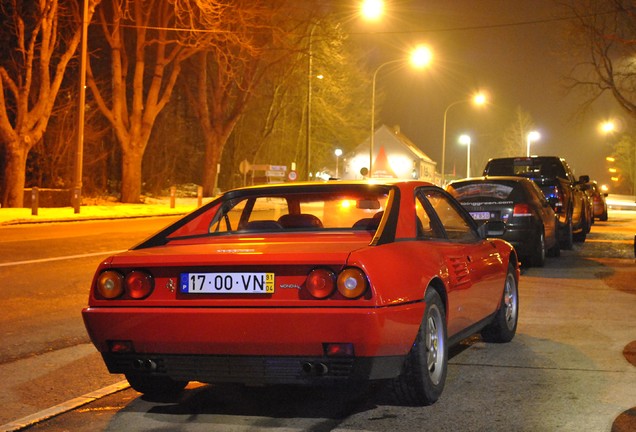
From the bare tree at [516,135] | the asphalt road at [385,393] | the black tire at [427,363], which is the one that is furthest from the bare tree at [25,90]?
the bare tree at [516,135]

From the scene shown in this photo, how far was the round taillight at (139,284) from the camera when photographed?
527 cm

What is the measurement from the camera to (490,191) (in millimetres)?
14758

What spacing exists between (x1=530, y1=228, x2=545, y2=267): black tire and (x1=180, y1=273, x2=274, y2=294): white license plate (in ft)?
33.8

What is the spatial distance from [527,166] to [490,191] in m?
6.58

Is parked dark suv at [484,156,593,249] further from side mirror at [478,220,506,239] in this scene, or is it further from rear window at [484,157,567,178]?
side mirror at [478,220,506,239]

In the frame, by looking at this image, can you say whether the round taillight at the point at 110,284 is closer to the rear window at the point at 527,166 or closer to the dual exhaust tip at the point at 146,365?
the dual exhaust tip at the point at 146,365

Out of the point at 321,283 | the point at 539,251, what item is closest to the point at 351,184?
the point at 321,283

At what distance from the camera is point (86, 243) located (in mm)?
18109

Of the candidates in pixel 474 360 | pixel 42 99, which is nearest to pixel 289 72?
pixel 42 99

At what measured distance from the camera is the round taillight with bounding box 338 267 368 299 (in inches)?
194

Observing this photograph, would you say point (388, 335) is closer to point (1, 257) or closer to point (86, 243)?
point (1, 257)

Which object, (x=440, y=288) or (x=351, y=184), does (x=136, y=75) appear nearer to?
(x=351, y=184)

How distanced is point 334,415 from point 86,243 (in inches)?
528

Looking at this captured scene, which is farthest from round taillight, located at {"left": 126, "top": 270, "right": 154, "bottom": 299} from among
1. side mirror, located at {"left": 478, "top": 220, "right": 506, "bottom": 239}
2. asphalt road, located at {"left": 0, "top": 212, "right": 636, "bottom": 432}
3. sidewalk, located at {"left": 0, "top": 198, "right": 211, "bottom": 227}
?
sidewalk, located at {"left": 0, "top": 198, "right": 211, "bottom": 227}
